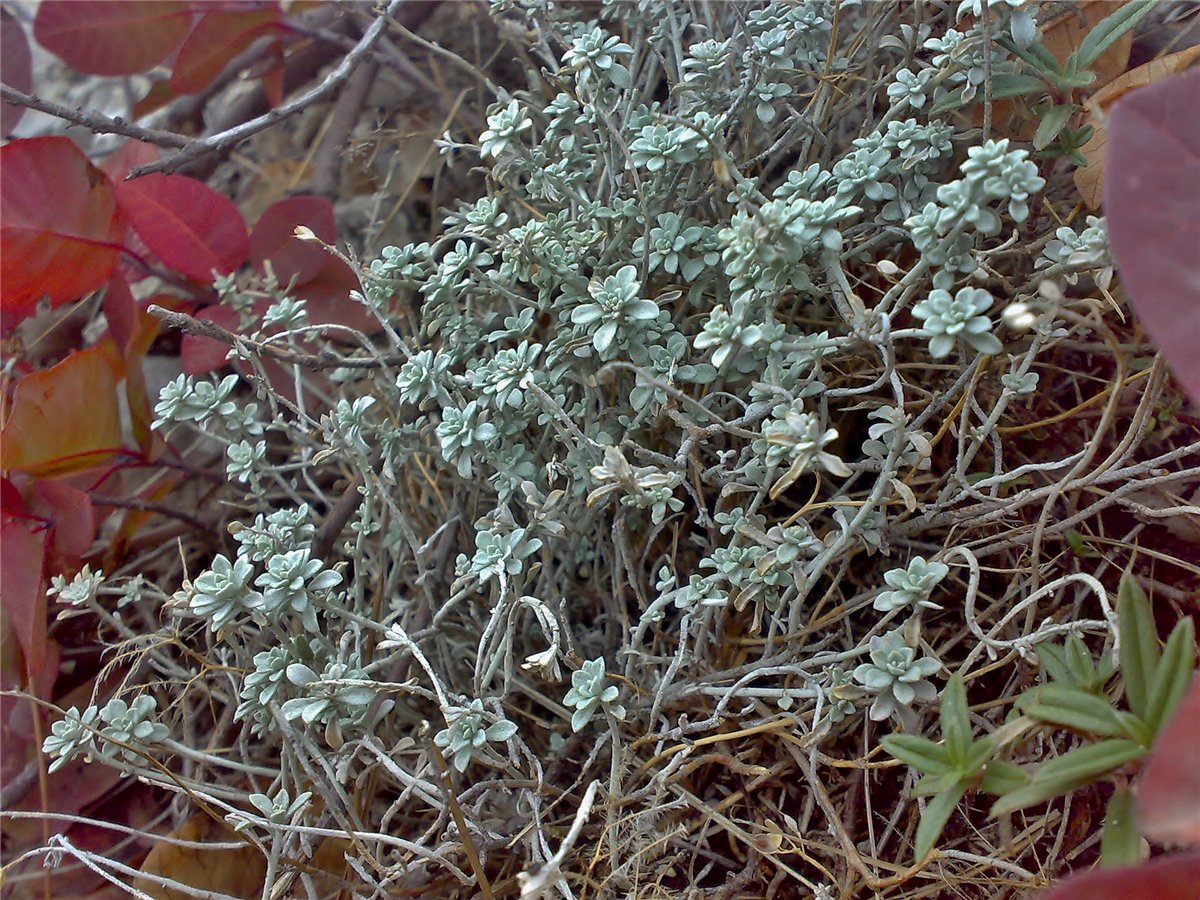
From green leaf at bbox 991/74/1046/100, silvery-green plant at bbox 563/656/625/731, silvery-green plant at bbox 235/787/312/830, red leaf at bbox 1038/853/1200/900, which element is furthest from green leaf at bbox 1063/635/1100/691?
silvery-green plant at bbox 235/787/312/830

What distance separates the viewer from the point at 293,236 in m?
0.96

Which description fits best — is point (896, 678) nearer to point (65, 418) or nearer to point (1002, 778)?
point (1002, 778)

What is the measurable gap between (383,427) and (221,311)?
0.30 metres

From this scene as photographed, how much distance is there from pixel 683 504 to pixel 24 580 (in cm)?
57

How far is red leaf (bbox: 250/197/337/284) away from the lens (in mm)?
962

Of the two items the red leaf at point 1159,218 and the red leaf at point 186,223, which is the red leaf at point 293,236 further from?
the red leaf at point 1159,218

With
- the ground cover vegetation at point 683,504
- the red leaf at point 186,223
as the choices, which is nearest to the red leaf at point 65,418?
the ground cover vegetation at point 683,504

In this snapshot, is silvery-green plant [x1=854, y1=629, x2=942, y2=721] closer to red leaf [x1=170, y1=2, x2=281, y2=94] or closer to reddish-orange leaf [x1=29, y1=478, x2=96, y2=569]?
reddish-orange leaf [x1=29, y1=478, x2=96, y2=569]

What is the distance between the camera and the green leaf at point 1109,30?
665mm

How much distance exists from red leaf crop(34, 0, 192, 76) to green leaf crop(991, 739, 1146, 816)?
41.1 inches

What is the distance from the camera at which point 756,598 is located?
0.64 meters

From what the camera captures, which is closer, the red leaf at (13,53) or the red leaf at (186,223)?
the red leaf at (186,223)

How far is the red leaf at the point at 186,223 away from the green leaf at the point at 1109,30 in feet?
2.53

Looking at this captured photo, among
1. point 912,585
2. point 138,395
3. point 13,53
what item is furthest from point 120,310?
point 912,585
